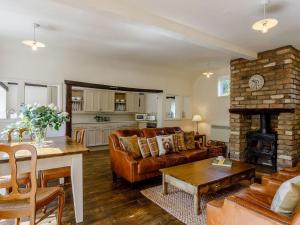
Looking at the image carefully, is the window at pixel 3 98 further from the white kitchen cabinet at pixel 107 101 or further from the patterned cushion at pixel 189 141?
the patterned cushion at pixel 189 141

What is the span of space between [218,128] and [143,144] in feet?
10.7

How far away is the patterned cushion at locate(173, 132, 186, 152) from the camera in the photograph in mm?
4113

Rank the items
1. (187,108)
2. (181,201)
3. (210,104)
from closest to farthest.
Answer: (181,201) → (210,104) → (187,108)

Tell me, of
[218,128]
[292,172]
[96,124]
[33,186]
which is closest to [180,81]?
[218,128]

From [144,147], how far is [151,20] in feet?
7.07

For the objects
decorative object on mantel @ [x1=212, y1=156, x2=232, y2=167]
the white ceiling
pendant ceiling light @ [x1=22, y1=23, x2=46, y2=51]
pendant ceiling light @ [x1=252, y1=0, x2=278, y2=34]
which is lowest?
decorative object on mantel @ [x1=212, y1=156, x2=232, y2=167]

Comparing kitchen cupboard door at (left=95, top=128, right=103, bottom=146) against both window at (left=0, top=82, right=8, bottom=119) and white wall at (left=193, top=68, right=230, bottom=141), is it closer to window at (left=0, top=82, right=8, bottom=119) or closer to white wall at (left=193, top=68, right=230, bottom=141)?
window at (left=0, top=82, right=8, bottom=119)

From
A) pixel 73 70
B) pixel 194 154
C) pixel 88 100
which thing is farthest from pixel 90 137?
pixel 194 154

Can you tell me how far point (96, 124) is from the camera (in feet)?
21.1

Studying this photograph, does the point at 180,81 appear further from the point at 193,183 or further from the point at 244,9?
the point at 193,183

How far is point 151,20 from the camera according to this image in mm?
2777

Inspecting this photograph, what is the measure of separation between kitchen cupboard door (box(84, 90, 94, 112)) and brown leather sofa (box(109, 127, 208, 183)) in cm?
315

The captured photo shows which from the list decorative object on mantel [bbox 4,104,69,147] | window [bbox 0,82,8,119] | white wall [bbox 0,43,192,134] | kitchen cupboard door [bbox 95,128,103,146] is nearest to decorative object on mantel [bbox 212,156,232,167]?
decorative object on mantel [bbox 4,104,69,147]

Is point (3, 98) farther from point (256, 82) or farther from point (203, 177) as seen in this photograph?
point (256, 82)
